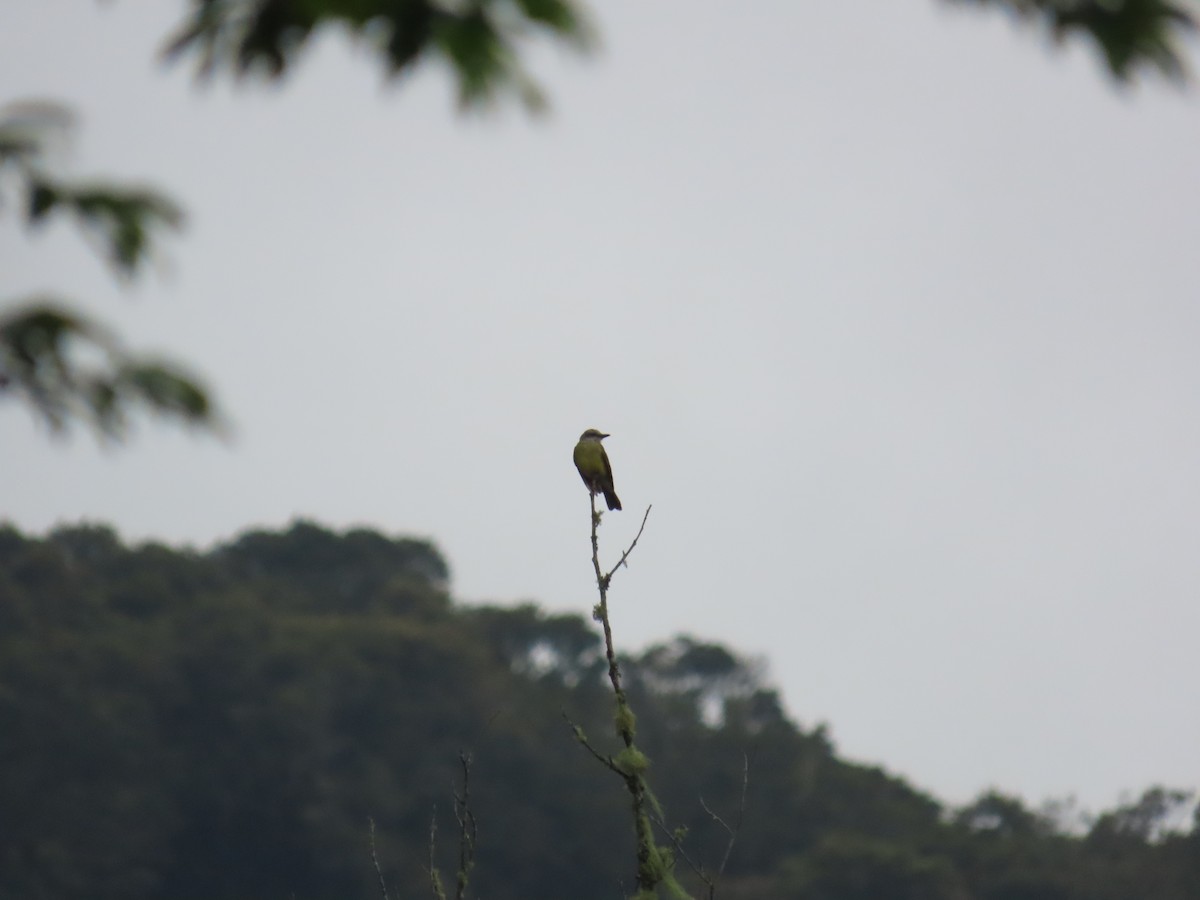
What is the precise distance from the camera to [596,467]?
12.3 m

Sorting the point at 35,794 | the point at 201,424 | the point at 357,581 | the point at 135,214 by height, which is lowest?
the point at 201,424

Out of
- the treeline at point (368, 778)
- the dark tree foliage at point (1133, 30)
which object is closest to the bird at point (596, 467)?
the dark tree foliage at point (1133, 30)

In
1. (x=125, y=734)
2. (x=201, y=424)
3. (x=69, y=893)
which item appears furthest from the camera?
(x=125, y=734)

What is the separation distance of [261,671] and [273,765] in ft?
9.83

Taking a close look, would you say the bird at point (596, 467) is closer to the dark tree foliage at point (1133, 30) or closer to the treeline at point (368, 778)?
the dark tree foliage at point (1133, 30)

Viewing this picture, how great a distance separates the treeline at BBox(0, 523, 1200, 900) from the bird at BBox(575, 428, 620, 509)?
91.2 feet

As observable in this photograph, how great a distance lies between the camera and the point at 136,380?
248 centimetres

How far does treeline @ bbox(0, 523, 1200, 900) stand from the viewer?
141 ft

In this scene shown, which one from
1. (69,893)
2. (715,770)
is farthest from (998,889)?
(69,893)

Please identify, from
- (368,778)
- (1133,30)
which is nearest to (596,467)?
(1133,30)

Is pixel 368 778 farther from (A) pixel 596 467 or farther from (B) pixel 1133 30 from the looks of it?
(B) pixel 1133 30

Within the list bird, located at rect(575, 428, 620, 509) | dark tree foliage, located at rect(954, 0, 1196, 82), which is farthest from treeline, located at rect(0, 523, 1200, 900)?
dark tree foliage, located at rect(954, 0, 1196, 82)

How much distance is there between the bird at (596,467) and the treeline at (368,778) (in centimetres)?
2781

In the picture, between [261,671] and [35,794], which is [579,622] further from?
[35,794]
